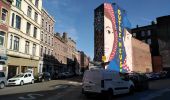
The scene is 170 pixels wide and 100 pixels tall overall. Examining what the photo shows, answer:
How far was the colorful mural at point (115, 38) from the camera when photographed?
136 ft

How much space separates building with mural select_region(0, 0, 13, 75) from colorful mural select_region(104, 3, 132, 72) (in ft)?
54.9

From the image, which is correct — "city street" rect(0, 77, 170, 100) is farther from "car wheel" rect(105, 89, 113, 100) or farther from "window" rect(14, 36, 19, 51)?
"window" rect(14, 36, 19, 51)

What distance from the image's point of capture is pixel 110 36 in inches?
1666

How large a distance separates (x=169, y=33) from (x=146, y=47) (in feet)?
27.1

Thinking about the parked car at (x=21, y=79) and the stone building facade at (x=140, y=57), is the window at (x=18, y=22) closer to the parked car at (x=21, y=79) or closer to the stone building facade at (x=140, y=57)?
the parked car at (x=21, y=79)

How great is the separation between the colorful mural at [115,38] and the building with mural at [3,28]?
16.7 metres

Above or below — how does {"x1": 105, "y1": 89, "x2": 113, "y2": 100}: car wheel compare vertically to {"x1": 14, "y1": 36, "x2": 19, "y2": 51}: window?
below

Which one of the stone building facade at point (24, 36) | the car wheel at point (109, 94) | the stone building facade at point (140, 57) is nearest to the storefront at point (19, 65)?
the stone building facade at point (24, 36)

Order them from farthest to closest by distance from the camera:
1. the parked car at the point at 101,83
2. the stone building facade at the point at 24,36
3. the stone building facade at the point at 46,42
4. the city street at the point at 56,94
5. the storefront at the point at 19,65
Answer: the stone building facade at the point at 46,42
the stone building facade at the point at 24,36
the storefront at the point at 19,65
the city street at the point at 56,94
the parked car at the point at 101,83

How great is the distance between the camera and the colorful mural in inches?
1636

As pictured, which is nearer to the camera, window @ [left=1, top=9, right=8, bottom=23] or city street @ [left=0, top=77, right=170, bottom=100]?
city street @ [left=0, top=77, right=170, bottom=100]

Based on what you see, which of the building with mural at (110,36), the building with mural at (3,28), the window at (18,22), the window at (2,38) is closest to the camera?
the building with mural at (3,28)

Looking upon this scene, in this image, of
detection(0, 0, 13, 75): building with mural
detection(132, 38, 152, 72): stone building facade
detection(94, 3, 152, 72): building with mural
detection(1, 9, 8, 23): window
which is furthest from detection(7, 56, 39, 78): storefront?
detection(132, 38, 152, 72): stone building facade

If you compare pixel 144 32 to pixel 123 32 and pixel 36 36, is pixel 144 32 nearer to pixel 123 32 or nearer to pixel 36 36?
pixel 123 32
